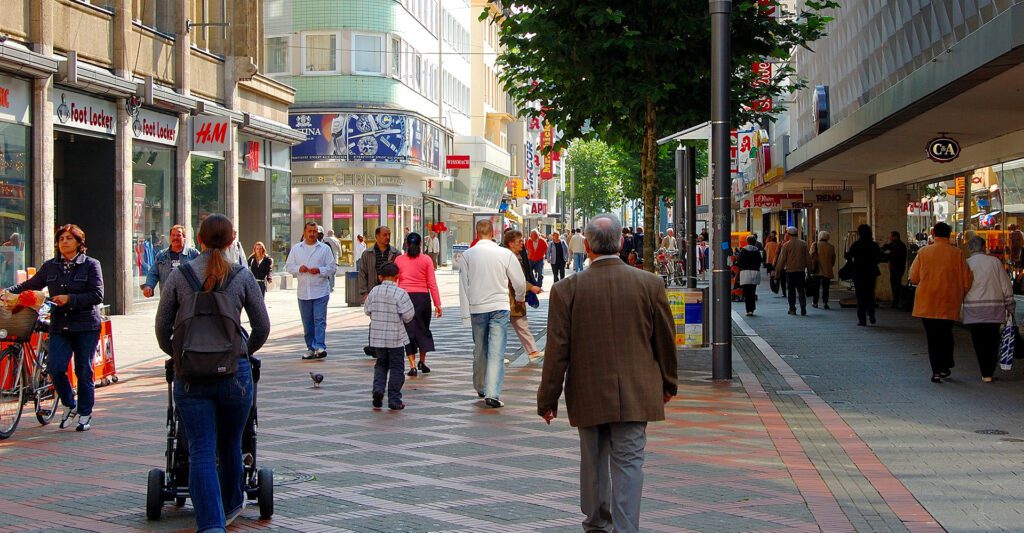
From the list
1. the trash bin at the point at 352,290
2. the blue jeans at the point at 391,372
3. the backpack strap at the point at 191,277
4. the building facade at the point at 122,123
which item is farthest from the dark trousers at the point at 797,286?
the backpack strap at the point at 191,277

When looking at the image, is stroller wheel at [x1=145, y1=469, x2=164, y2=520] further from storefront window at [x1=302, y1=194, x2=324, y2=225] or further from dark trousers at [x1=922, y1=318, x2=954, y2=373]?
storefront window at [x1=302, y1=194, x2=324, y2=225]

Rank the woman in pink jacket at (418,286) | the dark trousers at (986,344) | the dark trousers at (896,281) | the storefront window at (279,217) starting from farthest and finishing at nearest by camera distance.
Answer: the storefront window at (279,217) < the dark trousers at (896,281) < the woman in pink jacket at (418,286) < the dark trousers at (986,344)

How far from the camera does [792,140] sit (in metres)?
44.8

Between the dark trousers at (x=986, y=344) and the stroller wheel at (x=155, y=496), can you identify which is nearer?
the stroller wheel at (x=155, y=496)

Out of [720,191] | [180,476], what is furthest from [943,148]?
[180,476]

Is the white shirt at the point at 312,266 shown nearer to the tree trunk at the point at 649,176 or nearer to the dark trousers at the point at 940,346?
the tree trunk at the point at 649,176

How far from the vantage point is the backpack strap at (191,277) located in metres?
6.41

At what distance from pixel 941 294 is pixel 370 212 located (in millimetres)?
38227

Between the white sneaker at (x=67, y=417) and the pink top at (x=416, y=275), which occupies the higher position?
the pink top at (x=416, y=275)

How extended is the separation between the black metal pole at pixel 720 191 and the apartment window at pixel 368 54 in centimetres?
3498

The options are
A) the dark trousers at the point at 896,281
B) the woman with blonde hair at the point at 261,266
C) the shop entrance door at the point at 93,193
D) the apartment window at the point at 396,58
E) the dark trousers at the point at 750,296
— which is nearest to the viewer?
the woman with blonde hair at the point at 261,266

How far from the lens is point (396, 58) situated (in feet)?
161

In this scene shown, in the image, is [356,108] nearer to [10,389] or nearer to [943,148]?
[943,148]

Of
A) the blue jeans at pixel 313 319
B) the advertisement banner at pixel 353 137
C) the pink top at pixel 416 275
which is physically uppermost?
the advertisement banner at pixel 353 137
